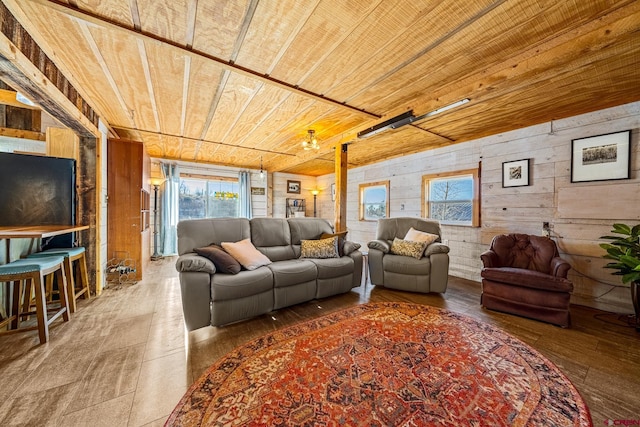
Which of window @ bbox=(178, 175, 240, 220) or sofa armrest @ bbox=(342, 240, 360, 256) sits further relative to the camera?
window @ bbox=(178, 175, 240, 220)

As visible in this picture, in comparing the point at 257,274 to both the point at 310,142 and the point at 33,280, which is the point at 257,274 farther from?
the point at 310,142

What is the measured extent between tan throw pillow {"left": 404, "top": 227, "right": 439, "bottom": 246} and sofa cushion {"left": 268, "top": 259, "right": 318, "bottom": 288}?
168cm

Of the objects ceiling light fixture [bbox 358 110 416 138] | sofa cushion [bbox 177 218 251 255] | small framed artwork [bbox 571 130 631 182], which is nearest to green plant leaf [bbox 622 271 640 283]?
small framed artwork [bbox 571 130 631 182]

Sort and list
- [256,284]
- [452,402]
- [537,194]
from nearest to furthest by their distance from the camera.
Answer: [452,402] < [256,284] < [537,194]

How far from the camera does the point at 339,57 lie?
192 centimetres

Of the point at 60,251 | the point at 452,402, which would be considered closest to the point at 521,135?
the point at 452,402

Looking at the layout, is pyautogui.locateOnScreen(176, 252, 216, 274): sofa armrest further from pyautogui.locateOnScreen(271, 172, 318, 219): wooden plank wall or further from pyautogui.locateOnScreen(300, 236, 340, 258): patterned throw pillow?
pyautogui.locateOnScreen(271, 172, 318, 219): wooden plank wall

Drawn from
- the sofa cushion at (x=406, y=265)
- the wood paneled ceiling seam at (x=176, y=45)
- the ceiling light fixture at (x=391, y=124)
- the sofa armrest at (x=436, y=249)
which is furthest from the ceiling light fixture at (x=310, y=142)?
the sofa armrest at (x=436, y=249)

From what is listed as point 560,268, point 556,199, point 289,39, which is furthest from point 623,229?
point 289,39

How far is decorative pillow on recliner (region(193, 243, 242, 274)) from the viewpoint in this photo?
2.35 meters

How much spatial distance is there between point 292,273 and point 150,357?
1353mm

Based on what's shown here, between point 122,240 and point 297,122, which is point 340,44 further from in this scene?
point 122,240

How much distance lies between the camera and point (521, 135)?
11.2 ft

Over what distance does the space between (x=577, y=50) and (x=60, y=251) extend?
193 inches
